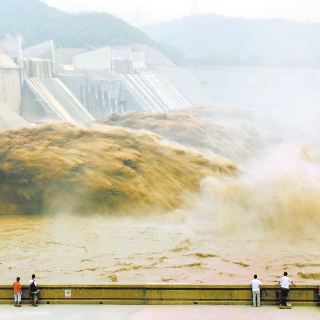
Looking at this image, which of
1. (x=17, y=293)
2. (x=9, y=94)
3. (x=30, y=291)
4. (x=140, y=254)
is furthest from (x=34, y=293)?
(x=9, y=94)

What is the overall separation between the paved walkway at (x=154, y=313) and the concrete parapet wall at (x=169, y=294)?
12cm

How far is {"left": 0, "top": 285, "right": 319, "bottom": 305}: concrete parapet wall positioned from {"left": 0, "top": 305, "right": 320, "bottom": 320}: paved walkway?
12 cm

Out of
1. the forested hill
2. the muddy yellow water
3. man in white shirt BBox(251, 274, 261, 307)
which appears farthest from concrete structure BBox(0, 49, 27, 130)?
man in white shirt BBox(251, 274, 261, 307)

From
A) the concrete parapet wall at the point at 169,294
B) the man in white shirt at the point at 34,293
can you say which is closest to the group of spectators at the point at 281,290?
the concrete parapet wall at the point at 169,294

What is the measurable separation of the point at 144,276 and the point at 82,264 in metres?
1.07

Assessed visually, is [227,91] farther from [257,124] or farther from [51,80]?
[51,80]

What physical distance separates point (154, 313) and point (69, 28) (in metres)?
8.37

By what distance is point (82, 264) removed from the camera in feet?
33.0

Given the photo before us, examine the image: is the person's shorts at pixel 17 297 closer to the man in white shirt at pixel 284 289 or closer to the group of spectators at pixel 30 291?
the group of spectators at pixel 30 291

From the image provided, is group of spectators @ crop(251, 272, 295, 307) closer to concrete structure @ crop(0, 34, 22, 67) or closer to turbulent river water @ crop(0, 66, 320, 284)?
turbulent river water @ crop(0, 66, 320, 284)

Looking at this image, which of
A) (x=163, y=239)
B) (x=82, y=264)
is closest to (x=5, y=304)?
(x=82, y=264)

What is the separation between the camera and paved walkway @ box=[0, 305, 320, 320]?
23.9 ft

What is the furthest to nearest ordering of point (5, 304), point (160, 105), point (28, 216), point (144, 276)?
1. point (160, 105)
2. point (28, 216)
3. point (144, 276)
4. point (5, 304)

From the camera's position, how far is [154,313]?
24.6 ft
